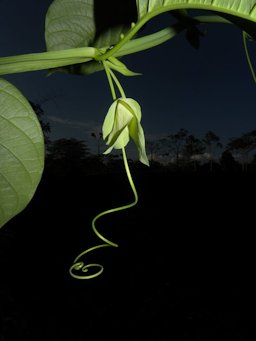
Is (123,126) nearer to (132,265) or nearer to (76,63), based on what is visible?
(76,63)

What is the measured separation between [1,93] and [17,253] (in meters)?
3.18

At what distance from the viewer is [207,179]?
19.9 feet

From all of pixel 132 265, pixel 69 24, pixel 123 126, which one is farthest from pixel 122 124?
pixel 132 265

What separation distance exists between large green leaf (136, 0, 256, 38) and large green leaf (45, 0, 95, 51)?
0.12m

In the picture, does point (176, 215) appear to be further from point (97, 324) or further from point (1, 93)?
point (1, 93)

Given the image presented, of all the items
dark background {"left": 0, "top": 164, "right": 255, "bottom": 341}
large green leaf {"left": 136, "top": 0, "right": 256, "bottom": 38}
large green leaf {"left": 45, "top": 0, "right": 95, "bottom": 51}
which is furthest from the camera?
dark background {"left": 0, "top": 164, "right": 255, "bottom": 341}

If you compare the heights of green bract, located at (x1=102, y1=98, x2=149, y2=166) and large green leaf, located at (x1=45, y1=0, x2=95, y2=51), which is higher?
large green leaf, located at (x1=45, y1=0, x2=95, y2=51)

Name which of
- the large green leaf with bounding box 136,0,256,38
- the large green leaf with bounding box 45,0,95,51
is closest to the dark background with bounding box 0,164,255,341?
the large green leaf with bounding box 45,0,95,51

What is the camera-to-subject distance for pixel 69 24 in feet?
0.87

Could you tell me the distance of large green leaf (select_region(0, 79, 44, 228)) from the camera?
0.64 ft

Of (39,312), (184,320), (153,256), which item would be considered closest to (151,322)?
(184,320)

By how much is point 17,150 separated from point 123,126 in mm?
58

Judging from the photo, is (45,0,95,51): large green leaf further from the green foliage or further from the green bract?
the green bract

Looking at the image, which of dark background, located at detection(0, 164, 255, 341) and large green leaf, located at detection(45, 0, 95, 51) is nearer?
large green leaf, located at detection(45, 0, 95, 51)
